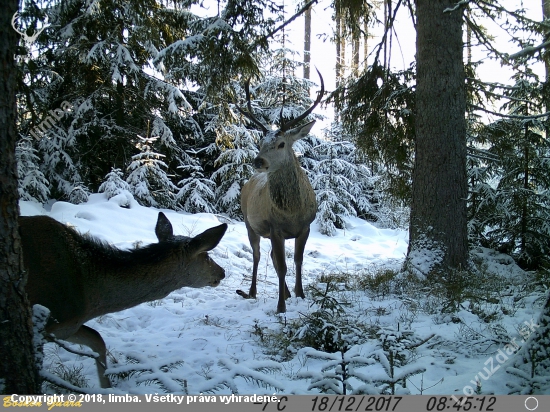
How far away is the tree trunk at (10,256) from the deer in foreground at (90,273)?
56 cm

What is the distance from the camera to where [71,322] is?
9.68 ft

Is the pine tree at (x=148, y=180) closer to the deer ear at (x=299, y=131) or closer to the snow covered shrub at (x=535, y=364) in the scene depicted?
the deer ear at (x=299, y=131)

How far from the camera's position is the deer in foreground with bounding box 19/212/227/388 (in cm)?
292

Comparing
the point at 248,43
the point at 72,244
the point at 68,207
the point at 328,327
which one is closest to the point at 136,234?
the point at 68,207

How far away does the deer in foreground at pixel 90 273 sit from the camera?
115 inches

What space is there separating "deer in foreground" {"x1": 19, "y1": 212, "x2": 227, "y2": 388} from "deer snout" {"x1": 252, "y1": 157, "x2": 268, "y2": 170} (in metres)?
2.22

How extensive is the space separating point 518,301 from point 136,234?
6.72 m

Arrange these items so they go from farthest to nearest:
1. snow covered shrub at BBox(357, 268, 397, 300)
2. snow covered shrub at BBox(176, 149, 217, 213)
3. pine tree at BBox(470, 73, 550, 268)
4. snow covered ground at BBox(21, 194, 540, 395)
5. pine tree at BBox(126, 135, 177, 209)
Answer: snow covered shrub at BBox(176, 149, 217, 213), pine tree at BBox(126, 135, 177, 209), pine tree at BBox(470, 73, 550, 268), snow covered shrub at BBox(357, 268, 397, 300), snow covered ground at BBox(21, 194, 540, 395)

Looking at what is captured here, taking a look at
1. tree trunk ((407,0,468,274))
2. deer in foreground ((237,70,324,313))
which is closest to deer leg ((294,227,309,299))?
deer in foreground ((237,70,324,313))

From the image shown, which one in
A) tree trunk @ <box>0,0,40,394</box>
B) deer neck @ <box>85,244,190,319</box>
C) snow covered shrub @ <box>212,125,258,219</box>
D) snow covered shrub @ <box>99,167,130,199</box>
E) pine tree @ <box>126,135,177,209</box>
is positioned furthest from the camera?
snow covered shrub @ <box>212,125,258,219</box>

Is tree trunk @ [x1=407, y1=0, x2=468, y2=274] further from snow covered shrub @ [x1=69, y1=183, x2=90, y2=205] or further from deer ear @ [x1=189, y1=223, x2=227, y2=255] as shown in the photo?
snow covered shrub @ [x1=69, y1=183, x2=90, y2=205]

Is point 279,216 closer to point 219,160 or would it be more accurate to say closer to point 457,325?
point 457,325

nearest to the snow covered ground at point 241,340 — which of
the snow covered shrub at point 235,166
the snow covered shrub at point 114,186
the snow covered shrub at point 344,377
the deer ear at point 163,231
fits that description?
the snow covered shrub at point 344,377

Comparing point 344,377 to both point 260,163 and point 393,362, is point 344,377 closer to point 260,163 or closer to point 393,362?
point 393,362
